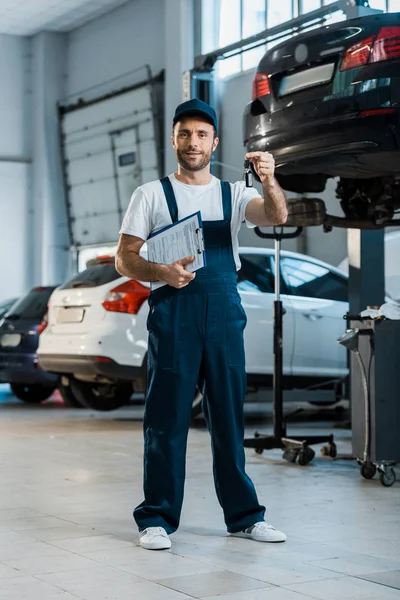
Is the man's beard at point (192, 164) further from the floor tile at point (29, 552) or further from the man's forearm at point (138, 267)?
the floor tile at point (29, 552)

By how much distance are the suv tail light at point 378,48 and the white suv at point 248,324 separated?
3.75 m

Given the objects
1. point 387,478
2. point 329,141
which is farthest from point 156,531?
point 329,141

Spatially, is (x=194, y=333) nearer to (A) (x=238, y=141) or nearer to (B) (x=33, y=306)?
(B) (x=33, y=306)

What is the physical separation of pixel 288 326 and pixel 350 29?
3.92 m

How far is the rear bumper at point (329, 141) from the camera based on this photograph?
5824 millimetres

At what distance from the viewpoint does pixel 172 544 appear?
4336mm

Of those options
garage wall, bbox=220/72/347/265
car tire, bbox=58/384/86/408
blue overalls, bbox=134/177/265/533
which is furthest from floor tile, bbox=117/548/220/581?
garage wall, bbox=220/72/347/265

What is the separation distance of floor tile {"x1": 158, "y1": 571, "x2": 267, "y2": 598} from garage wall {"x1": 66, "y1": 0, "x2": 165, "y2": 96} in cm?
1554

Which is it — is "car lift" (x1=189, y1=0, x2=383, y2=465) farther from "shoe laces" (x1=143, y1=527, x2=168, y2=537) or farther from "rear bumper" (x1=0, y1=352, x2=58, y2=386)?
"rear bumper" (x1=0, y1=352, x2=58, y2=386)

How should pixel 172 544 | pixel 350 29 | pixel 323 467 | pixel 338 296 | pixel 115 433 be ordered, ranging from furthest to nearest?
pixel 338 296
pixel 115 433
pixel 323 467
pixel 350 29
pixel 172 544

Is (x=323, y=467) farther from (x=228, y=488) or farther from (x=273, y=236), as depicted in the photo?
(x=228, y=488)

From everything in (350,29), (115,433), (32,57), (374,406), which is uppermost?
(32,57)

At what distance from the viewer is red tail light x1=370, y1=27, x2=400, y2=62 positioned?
5816mm

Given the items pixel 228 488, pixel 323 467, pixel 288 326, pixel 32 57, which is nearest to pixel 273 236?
pixel 323 467
